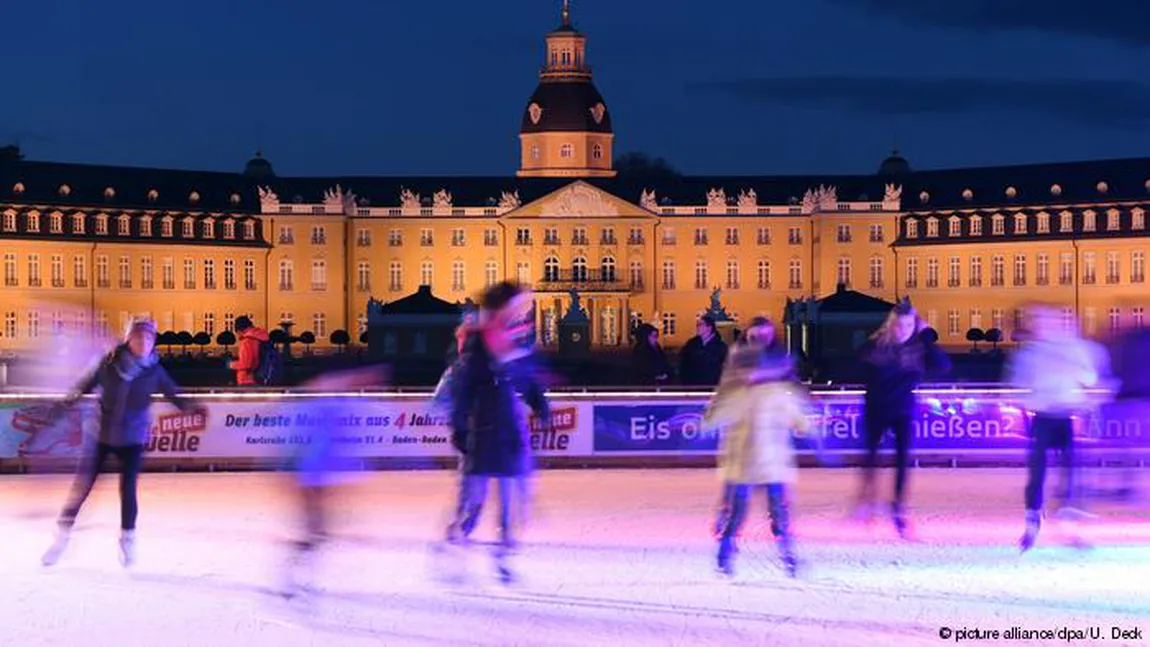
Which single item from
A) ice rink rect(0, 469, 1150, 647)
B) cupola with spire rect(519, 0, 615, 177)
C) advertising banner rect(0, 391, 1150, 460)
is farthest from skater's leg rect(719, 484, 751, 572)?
cupola with spire rect(519, 0, 615, 177)

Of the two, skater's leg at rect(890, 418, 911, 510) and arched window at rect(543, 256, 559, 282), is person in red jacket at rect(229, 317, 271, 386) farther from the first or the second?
arched window at rect(543, 256, 559, 282)

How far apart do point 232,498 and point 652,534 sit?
16.1 ft

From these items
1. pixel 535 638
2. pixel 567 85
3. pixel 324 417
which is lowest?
pixel 535 638

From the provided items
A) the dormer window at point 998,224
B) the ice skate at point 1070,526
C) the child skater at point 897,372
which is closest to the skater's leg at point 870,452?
the child skater at point 897,372

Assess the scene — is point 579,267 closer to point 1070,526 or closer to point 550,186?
point 550,186

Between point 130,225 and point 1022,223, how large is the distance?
4651cm

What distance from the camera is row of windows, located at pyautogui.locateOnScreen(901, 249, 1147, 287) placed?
93.2m

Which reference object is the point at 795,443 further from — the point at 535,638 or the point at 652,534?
the point at 535,638

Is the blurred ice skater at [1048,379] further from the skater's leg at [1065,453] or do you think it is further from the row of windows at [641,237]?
the row of windows at [641,237]

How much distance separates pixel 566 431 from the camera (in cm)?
2123

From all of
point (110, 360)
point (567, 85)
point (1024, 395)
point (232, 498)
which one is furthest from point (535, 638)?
point (567, 85)

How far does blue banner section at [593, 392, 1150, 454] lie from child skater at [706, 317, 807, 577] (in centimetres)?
968

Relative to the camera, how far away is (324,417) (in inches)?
444

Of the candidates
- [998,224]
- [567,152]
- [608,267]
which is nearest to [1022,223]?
[998,224]
